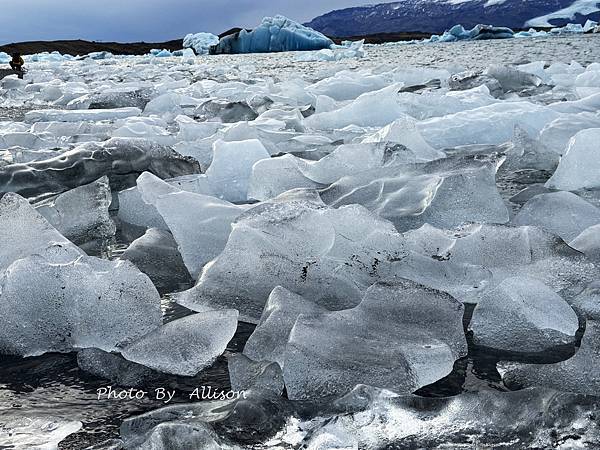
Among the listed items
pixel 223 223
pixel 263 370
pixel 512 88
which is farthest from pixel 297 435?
pixel 512 88

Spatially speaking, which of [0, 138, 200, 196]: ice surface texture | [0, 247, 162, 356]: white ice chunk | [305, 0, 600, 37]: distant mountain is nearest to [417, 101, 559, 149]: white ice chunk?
[0, 138, 200, 196]: ice surface texture

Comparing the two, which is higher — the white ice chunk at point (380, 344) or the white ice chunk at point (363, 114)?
the white ice chunk at point (363, 114)

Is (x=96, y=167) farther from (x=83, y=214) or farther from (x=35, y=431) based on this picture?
(x=35, y=431)

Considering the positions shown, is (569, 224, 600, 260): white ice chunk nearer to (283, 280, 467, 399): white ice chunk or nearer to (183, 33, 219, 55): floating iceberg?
(283, 280, 467, 399): white ice chunk

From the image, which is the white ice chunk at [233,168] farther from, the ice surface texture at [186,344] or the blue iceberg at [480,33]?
the blue iceberg at [480,33]

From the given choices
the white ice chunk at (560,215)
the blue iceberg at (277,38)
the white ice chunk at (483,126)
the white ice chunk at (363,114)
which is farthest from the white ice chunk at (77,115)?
the blue iceberg at (277,38)

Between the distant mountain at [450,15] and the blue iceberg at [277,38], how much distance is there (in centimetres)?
10822

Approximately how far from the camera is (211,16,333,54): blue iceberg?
108ft

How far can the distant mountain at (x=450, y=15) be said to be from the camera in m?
139

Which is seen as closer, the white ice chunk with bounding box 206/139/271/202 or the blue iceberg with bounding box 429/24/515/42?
the white ice chunk with bounding box 206/139/271/202

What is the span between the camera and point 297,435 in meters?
0.78

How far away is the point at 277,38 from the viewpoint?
110 ft

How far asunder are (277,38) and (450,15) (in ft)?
450

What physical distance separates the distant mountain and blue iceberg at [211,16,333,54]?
10822 centimetres
